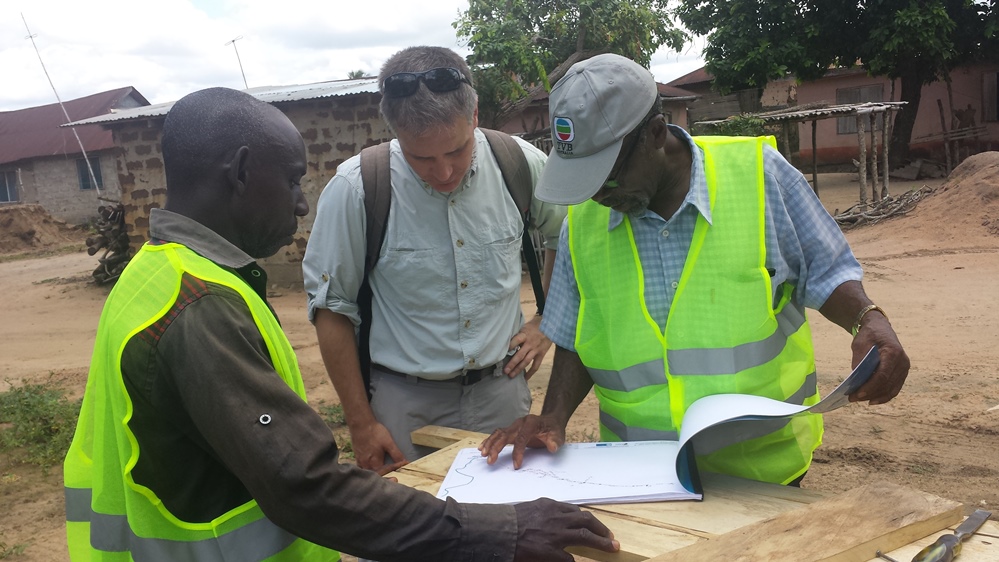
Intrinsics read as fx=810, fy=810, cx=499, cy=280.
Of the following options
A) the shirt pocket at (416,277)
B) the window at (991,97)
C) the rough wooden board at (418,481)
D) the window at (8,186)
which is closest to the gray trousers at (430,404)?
the shirt pocket at (416,277)

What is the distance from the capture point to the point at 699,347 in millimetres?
1958

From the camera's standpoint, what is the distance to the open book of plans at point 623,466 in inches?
66.1

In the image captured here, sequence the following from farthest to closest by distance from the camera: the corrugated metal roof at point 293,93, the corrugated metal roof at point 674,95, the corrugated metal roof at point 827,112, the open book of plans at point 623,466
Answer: the corrugated metal roof at point 674,95, the corrugated metal roof at point 827,112, the corrugated metal roof at point 293,93, the open book of plans at point 623,466

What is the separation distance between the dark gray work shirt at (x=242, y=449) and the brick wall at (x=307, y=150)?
375 inches

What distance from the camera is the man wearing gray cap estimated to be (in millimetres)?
1965

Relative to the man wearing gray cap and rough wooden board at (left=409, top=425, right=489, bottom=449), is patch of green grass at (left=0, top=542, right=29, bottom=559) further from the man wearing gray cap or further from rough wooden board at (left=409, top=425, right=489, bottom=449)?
the man wearing gray cap

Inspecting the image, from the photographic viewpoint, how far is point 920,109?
77.5 feet

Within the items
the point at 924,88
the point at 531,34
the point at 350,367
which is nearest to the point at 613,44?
the point at 531,34

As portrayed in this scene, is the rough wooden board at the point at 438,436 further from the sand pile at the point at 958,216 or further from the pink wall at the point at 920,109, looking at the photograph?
the pink wall at the point at 920,109

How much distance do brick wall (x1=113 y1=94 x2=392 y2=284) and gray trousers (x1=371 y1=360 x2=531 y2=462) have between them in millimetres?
8403

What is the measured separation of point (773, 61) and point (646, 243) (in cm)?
1940

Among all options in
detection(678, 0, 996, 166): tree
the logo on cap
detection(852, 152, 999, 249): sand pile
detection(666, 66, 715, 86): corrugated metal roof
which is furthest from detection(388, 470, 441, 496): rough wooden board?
detection(666, 66, 715, 86): corrugated metal roof

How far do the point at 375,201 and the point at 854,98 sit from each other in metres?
25.0

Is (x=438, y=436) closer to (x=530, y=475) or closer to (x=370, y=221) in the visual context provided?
(x=530, y=475)
